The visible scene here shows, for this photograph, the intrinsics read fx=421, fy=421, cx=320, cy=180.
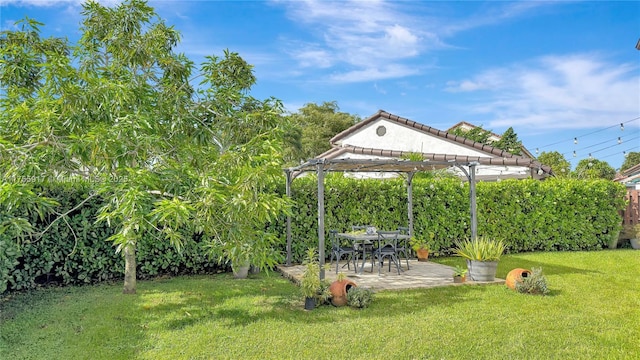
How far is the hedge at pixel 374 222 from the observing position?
285 inches

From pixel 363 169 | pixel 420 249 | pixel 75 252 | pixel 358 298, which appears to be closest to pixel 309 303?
pixel 358 298

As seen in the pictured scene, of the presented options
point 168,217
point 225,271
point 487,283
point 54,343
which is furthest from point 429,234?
point 54,343

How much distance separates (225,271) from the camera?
8.92 meters

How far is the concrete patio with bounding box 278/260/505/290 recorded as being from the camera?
7086 millimetres

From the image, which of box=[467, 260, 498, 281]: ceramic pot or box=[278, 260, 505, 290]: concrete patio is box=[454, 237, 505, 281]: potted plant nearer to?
box=[467, 260, 498, 281]: ceramic pot

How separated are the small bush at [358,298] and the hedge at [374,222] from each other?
10.5ft

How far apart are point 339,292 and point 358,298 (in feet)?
0.97

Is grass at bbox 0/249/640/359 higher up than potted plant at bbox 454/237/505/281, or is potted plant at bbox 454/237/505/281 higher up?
potted plant at bbox 454/237/505/281

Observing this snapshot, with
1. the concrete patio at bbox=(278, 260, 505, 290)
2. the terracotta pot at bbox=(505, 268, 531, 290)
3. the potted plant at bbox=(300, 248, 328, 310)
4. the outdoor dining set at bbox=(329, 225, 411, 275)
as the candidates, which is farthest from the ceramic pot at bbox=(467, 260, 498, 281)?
the potted plant at bbox=(300, 248, 328, 310)

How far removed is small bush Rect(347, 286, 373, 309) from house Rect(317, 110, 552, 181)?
346 inches

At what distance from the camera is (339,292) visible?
19.4ft

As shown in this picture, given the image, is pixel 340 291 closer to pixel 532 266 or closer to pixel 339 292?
pixel 339 292

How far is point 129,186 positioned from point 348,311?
10.3ft

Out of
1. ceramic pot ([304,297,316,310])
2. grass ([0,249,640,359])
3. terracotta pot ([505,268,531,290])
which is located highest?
terracotta pot ([505,268,531,290])
